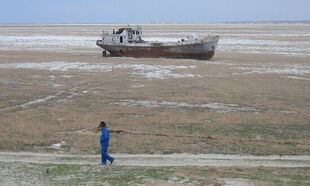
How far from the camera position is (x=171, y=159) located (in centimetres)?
1377

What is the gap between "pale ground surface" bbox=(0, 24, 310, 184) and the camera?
15148 mm

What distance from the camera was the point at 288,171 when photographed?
40.4 ft

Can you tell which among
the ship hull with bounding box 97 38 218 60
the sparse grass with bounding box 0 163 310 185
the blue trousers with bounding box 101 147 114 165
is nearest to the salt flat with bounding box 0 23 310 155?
the blue trousers with bounding box 101 147 114 165

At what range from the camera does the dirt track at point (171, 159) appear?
13.3m

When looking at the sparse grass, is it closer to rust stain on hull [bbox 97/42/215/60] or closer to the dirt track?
the dirt track

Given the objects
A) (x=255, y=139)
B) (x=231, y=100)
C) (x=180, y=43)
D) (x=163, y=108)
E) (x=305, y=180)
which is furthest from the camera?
(x=180, y=43)

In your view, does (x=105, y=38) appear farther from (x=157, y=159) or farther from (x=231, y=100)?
(x=157, y=159)

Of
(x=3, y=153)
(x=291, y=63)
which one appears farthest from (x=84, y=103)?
(x=291, y=63)

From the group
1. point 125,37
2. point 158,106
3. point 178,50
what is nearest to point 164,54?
point 178,50

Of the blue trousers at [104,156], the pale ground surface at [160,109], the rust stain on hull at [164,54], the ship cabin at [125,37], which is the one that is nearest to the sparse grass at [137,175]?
the blue trousers at [104,156]

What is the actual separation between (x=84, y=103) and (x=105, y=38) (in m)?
27.3

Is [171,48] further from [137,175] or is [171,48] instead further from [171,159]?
[137,175]

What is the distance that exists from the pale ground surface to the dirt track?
82 mm

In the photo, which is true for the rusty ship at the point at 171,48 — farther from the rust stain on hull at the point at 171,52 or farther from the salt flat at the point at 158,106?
the salt flat at the point at 158,106
